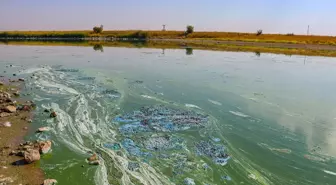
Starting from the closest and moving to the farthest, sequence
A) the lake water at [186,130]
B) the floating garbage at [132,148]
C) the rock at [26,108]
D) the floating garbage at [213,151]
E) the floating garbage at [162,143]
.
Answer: the lake water at [186,130] < the floating garbage at [213,151] < the floating garbage at [132,148] < the floating garbage at [162,143] < the rock at [26,108]

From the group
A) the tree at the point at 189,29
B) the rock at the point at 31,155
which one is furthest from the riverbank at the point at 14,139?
the tree at the point at 189,29

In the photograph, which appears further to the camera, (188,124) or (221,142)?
(188,124)

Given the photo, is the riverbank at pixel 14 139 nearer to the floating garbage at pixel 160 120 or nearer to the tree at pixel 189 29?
the floating garbage at pixel 160 120

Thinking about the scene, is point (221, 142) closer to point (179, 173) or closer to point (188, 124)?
point (188, 124)

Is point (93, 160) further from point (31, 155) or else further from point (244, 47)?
point (244, 47)

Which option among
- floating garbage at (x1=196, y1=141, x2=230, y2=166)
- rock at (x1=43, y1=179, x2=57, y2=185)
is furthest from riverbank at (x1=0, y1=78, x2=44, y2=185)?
floating garbage at (x1=196, y1=141, x2=230, y2=166)

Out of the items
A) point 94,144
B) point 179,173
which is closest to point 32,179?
point 94,144
